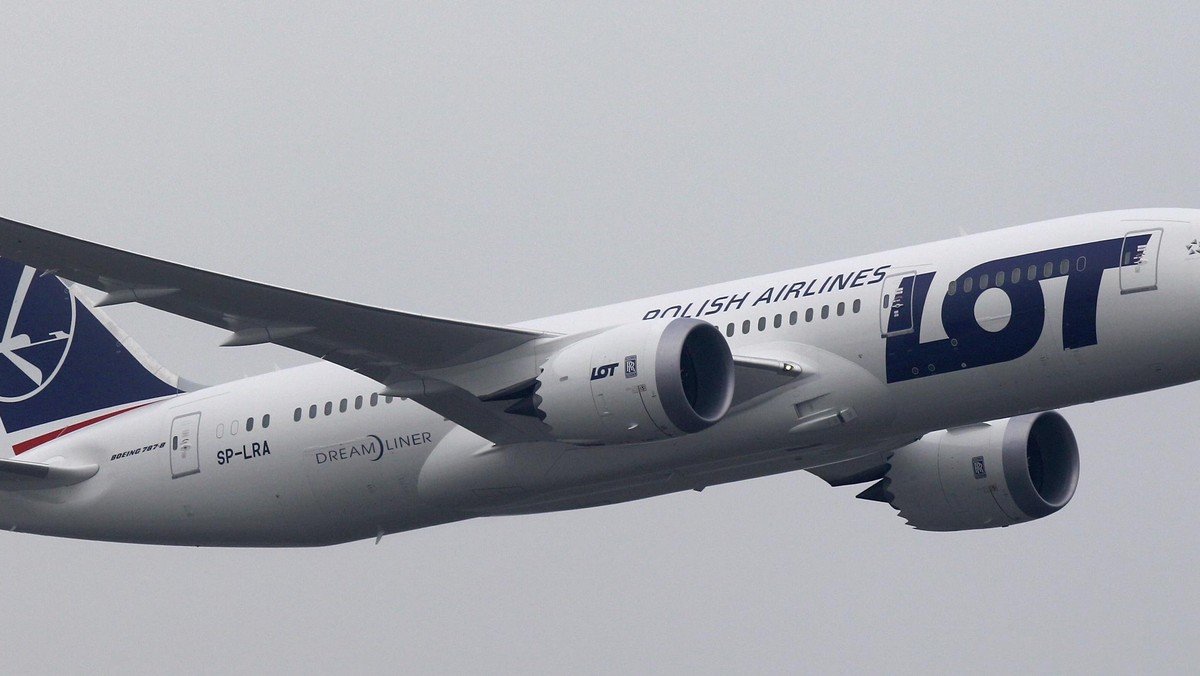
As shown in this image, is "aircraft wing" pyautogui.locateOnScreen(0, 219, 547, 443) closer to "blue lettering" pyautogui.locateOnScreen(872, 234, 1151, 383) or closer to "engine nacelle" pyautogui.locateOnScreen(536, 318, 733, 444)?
"engine nacelle" pyautogui.locateOnScreen(536, 318, 733, 444)

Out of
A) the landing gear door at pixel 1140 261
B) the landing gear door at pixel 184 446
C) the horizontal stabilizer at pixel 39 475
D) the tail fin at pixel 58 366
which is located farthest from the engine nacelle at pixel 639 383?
the horizontal stabilizer at pixel 39 475

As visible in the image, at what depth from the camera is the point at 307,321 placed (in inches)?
1176

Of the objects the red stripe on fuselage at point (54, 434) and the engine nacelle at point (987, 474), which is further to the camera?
the red stripe on fuselage at point (54, 434)

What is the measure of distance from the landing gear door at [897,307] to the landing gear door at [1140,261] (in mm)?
3249

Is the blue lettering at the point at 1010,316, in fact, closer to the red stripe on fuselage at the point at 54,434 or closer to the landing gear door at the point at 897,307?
the landing gear door at the point at 897,307

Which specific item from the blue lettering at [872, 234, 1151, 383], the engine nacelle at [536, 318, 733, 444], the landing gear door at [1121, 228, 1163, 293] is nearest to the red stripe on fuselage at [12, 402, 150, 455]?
the engine nacelle at [536, 318, 733, 444]

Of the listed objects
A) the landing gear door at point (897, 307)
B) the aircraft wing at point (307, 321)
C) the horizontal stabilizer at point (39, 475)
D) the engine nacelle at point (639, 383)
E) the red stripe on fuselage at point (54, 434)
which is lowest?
the engine nacelle at point (639, 383)

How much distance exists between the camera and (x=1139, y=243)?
2861 centimetres

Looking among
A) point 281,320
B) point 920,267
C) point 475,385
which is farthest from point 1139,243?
point 281,320

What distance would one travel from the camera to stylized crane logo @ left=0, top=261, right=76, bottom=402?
37.0 meters

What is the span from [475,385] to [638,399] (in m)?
3.47

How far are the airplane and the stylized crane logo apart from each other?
0.06 m

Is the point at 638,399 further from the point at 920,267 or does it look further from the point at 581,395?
the point at 920,267

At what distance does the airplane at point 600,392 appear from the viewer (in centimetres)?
2856
